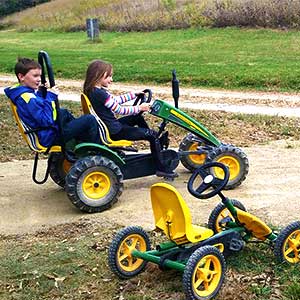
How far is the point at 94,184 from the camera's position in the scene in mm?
6027

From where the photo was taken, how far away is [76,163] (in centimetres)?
594

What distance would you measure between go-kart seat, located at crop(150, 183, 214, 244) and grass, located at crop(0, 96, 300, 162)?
4.33m

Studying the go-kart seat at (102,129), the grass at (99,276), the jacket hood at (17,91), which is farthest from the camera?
the go-kart seat at (102,129)

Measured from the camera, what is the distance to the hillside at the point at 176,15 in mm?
24844

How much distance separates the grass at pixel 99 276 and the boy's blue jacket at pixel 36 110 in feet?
3.85

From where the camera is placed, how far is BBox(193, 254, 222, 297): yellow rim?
13.5 feet

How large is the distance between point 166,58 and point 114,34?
435 inches

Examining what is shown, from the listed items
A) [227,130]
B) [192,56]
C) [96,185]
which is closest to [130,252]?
[96,185]

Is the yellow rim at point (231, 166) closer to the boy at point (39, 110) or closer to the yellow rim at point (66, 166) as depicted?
the boy at point (39, 110)

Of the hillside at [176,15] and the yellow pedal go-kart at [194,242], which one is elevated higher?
the yellow pedal go-kart at [194,242]

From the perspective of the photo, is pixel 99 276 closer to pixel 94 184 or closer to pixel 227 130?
pixel 94 184

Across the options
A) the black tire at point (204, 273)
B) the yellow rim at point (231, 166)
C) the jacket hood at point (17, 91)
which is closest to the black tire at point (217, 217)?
the black tire at point (204, 273)

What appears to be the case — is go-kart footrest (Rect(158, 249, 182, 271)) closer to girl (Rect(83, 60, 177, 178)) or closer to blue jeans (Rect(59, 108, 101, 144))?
blue jeans (Rect(59, 108, 101, 144))

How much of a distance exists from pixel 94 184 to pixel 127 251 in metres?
1.59
